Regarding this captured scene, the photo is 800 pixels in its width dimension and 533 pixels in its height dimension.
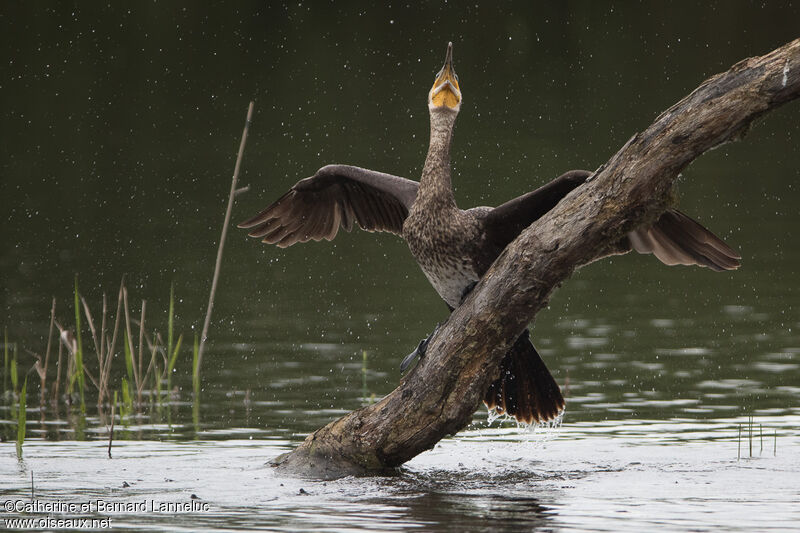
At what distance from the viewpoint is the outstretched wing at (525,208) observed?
563cm

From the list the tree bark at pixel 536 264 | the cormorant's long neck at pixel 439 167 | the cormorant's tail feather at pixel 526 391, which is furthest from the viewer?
the cormorant's tail feather at pixel 526 391

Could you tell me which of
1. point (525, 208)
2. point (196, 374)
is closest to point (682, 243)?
point (525, 208)

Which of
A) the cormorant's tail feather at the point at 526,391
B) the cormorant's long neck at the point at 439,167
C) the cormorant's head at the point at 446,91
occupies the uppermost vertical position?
the cormorant's head at the point at 446,91

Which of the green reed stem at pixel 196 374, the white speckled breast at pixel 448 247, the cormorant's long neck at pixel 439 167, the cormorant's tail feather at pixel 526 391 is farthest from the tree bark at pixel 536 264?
the green reed stem at pixel 196 374

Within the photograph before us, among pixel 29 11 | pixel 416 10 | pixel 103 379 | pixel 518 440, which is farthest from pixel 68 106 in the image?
pixel 518 440

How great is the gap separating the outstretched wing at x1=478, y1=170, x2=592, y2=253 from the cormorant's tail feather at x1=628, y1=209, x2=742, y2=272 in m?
0.48

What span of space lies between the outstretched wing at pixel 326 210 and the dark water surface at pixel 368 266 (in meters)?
1.11

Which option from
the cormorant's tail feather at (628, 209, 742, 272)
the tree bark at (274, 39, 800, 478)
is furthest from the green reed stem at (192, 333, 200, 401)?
the cormorant's tail feather at (628, 209, 742, 272)

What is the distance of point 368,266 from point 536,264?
741 centimetres

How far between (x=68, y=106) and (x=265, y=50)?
565 cm

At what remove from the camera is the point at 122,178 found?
16.7m

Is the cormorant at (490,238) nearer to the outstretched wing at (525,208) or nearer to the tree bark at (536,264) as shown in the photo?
the outstretched wing at (525,208)

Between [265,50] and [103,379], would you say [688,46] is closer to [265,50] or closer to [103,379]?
[265,50]

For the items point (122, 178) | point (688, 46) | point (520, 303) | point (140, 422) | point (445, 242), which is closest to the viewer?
point (520, 303)
